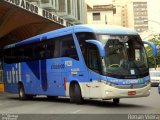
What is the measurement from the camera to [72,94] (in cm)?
1923

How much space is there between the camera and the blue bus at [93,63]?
17.0 metres

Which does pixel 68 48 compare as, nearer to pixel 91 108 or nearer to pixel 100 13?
pixel 91 108

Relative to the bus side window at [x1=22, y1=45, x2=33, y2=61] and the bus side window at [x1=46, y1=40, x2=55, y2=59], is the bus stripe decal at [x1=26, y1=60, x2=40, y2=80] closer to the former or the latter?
the bus side window at [x1=22, y1=45, x2=33, y2=61]

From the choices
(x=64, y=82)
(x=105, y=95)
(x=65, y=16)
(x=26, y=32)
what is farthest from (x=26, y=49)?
(x=26, y=32)

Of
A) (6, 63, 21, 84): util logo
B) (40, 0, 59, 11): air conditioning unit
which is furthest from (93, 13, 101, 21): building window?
(6, 63, 21, 84): util logo

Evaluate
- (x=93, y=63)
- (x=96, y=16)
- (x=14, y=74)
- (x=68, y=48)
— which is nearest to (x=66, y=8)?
(x=14, y=74)

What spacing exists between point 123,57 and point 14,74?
10974 mm

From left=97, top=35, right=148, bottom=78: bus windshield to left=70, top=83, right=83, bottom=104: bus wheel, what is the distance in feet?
7.32

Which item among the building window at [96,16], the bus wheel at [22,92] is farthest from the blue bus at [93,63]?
the building window at [96,16]

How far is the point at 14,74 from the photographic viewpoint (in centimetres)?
2677

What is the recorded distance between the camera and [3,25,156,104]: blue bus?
17031 millimetres

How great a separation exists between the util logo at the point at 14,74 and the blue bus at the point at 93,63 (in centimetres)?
367

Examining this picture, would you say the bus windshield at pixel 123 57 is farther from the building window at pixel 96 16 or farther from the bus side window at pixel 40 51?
the building window at pixel 96 16

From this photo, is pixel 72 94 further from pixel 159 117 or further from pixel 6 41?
pixel 6 41
